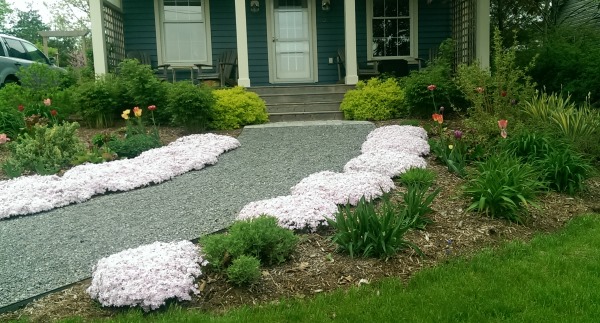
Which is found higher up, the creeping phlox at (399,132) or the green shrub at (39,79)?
the green shrub at (39,79)

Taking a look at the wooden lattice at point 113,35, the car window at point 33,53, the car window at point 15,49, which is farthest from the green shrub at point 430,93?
the car window at point 15,49

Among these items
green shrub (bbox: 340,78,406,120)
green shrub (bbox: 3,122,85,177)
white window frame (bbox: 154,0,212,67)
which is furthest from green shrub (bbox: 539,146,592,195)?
white window frame (bbox: 154,0,212,67)

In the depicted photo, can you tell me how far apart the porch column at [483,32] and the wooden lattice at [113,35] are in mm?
7546

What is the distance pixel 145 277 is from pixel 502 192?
2.94 meters

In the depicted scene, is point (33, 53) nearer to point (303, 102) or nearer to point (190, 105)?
point (190, 105)

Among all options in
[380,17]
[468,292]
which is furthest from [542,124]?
[380,17]

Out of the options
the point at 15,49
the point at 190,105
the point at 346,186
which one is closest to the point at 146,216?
the point at 346,186

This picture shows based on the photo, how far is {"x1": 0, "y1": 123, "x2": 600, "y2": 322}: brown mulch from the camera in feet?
10.5

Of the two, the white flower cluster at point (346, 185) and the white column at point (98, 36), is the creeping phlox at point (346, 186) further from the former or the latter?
the white column at point (98, 36)

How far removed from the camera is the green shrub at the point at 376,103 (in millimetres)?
9438

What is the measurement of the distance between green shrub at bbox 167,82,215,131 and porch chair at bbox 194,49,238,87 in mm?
2582

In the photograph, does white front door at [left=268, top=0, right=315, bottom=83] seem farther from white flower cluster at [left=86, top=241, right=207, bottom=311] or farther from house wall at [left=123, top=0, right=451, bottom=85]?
white flower cluster at [left=86, top=241, right=207, bottom=311]

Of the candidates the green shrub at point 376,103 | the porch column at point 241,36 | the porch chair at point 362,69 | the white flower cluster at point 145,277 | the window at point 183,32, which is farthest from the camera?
the window at point 183,32

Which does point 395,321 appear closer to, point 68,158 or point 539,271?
point 539,271
